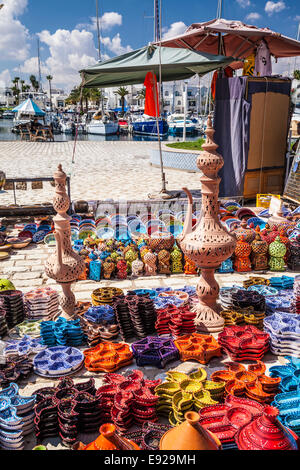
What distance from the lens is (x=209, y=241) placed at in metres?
3.64

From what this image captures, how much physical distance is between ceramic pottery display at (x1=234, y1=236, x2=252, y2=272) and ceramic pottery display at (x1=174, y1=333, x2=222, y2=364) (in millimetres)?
2151

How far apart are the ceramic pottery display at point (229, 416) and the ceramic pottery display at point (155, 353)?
79 cm

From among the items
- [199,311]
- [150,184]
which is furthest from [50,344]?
[150,184]

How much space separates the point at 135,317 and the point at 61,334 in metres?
0.73

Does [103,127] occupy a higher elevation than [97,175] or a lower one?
higher

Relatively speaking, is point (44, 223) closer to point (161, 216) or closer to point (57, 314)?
point (161, 216)

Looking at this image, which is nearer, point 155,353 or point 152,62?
point 155,353

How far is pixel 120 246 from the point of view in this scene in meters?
5.91

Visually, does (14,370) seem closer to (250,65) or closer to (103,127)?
(250,65)

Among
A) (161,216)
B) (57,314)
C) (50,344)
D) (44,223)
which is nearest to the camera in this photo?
(50,344)

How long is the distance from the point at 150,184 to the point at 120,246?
21.1 ft

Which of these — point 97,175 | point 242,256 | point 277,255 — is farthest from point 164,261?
point 97,175

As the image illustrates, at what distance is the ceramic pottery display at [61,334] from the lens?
12.1 feet

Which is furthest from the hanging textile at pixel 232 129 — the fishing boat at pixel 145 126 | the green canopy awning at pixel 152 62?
the fishing boat at pixel 145 126
